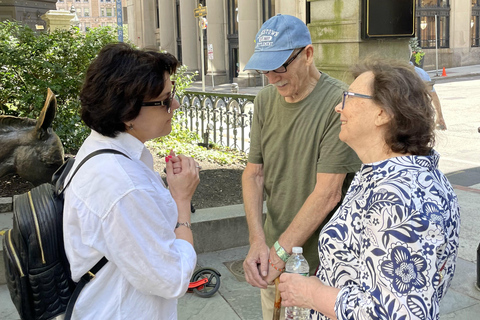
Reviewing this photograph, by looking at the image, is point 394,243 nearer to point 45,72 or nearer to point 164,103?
point 164,103

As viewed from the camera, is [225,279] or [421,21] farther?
[421,21]

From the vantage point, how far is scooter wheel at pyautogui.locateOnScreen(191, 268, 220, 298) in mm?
4453

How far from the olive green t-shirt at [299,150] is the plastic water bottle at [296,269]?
0.90ft

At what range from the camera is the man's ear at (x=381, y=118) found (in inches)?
77.2

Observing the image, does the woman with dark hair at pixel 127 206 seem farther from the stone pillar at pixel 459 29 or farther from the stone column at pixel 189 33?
the stone pillar at pixel 459 29

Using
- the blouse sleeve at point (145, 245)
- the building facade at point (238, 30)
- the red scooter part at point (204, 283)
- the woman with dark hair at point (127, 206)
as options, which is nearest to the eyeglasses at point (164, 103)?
the woman with dark hair at point (127, 206)

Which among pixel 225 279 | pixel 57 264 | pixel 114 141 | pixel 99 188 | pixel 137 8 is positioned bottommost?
pixel 225 279

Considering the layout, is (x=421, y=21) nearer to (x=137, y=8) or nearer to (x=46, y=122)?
(x=137, y=8)

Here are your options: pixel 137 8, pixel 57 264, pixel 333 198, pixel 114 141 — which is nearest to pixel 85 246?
pixel 57 264

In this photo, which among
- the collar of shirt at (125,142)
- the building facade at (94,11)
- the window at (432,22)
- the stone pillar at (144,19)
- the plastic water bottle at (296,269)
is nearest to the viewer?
the collar of shirt at (125,142)

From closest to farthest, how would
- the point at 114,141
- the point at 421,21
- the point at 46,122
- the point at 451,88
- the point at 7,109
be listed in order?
the point at 114,141 < the point at 46,122 < the point at 7,109 < the point at 451,88 < the point at 421,21

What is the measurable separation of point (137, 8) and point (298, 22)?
148 feet

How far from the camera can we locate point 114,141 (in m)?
2.02

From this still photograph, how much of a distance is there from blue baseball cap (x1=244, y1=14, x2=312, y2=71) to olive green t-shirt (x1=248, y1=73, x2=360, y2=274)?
0.27 meters
